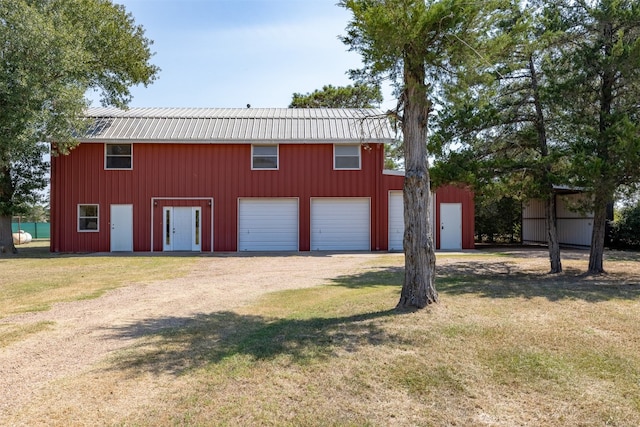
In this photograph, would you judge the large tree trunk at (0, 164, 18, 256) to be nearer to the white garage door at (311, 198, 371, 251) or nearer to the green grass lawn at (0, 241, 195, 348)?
the green grass lawn at (0, 241, 195, 348)

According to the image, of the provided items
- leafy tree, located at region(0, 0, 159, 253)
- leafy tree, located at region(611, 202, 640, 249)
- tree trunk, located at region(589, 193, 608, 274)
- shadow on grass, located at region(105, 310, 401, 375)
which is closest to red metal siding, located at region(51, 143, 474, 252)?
leafy tree, located at region(0, 0, 159, 253)

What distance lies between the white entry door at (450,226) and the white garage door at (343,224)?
329 cm

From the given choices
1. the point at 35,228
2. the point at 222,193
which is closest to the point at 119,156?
the point at 222,193

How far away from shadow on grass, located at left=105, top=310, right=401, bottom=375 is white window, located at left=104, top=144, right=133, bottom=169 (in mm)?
13907

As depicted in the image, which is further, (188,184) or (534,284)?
(188,184)

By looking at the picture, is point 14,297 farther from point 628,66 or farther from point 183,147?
point 628,66

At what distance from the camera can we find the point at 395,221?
61.8 feet

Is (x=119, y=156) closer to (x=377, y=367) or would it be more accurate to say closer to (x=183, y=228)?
(x=183, y=228)

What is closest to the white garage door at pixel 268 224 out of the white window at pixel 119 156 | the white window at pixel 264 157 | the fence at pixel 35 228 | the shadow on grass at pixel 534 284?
the white window at pixel 264 157

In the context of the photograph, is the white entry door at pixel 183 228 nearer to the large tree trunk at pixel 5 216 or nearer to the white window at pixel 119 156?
the white window at pixel 119 156

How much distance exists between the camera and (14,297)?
7891mm

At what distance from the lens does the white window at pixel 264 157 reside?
18688 millimetres

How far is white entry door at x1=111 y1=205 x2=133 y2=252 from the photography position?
1845 centimetres

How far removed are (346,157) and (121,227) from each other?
9.73 meters
